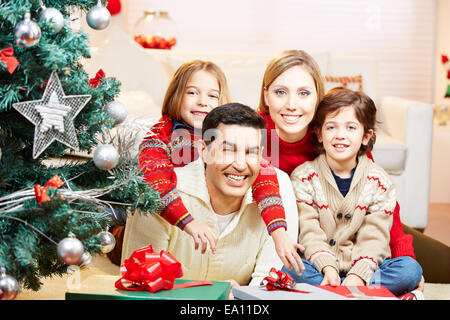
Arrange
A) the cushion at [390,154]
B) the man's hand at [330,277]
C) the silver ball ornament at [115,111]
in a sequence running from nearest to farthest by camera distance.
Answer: the silver ball ornament at [115,111] < the man's hand at [330,277] < the cushion at [390,154]

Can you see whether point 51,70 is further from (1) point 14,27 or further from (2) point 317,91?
(2) point 317,91

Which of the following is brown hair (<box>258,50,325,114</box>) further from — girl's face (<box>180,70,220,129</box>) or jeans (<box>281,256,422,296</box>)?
jeans (<box>281,256,422,296</box>)

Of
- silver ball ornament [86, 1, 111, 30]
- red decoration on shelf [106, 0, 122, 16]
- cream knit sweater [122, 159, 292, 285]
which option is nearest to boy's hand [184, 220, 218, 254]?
cream knit sweater [122, 159, 292, 285]

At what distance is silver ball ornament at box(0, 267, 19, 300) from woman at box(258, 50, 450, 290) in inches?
33.9

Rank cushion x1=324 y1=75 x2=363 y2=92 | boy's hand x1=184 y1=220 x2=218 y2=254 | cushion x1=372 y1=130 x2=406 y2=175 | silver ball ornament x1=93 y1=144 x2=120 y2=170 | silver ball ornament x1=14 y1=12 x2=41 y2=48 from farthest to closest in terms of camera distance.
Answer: cushion x1=324 y1=75 x2=363 y2=92, cushion x1=372 y1=130 x2=406 y2=175, boy's hand x1=184 y1=220 x2=218 y2=254, silver ball ornament x1=93 y1=144 x2=120 y2=170, silver ball ornament x1=14 y1=12 x2=41 y2=48

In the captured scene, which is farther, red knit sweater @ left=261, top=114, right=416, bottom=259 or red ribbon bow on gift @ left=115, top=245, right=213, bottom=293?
red knit sweater @ left=261, top=114, right=416, bottom=259

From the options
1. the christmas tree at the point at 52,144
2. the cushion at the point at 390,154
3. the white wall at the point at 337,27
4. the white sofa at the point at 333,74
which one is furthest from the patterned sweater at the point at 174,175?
the white wall at the point at 337,27

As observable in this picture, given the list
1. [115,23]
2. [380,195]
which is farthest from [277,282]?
[115,23]

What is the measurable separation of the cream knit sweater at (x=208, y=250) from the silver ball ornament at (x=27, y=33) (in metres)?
0.58

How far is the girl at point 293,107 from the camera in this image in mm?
1545

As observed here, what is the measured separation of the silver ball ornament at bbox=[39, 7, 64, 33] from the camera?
978 millimetres

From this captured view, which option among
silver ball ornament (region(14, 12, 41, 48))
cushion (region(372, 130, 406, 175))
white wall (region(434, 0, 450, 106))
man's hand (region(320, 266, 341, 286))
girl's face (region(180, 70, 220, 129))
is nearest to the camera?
silver ball ornament (region(14, 12, 41, 48))

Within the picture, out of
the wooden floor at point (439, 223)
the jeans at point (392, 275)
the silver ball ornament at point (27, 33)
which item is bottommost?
the wooden floor at point (439, 223)

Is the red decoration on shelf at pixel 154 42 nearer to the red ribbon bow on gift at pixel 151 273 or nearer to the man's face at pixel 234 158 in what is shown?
the man's face at pixel 234 158
